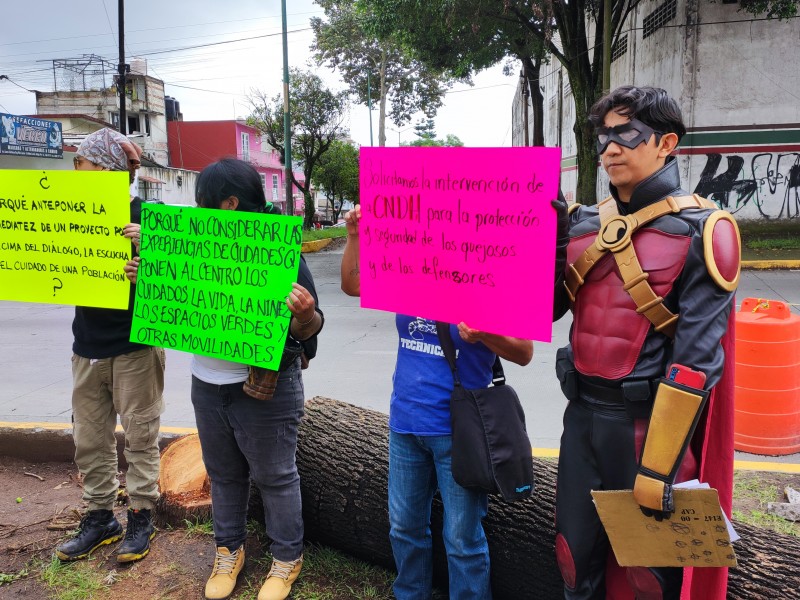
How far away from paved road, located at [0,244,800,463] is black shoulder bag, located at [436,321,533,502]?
7.73ft

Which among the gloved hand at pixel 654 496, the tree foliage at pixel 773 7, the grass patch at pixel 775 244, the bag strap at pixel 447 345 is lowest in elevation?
the grass patch at pixel 775 244

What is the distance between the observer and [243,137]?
46000 mm

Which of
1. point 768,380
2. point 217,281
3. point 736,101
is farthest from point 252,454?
point 736,101

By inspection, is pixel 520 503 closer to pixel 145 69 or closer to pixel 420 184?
pixel 420 184

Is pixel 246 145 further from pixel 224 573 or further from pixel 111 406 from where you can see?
pixel 224 573

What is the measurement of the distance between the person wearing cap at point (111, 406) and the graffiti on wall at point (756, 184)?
14.4m

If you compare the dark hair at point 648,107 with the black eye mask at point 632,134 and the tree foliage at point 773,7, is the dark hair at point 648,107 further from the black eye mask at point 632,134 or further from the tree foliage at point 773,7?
the tree foliage at point 773,7

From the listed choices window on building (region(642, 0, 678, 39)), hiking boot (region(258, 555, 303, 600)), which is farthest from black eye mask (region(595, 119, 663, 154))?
window on building (region(642, 0, 678, 39))

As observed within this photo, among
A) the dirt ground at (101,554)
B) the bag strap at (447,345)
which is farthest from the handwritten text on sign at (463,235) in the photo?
the dirt ground at (101,554)

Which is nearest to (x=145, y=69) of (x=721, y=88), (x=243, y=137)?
(x=243, y=137)

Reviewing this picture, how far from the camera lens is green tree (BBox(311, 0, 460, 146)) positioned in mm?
30938

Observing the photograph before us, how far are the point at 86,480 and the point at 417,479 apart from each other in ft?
5.66

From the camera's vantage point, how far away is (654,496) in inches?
68.9

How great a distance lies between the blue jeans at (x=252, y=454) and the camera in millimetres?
2598
